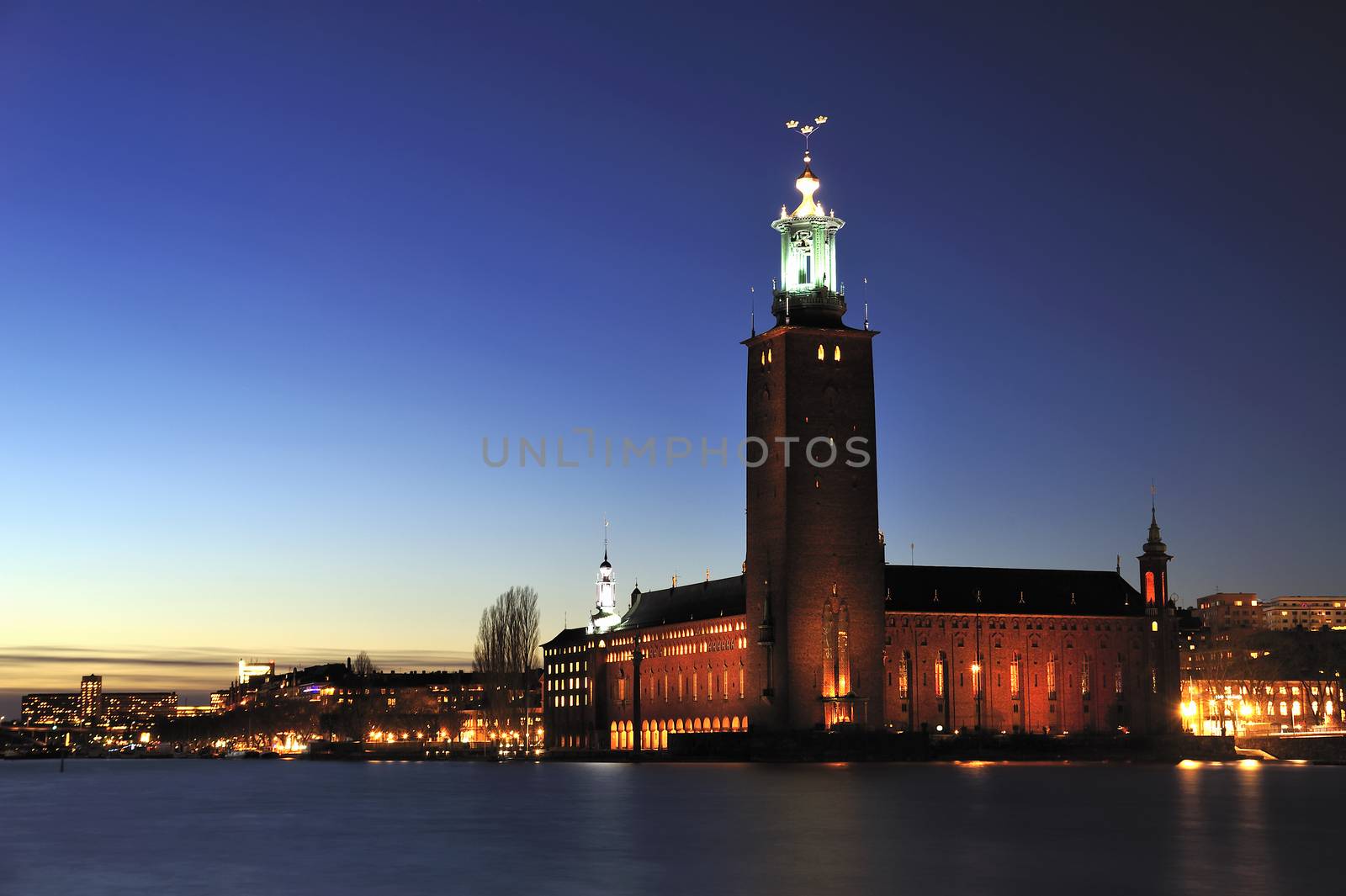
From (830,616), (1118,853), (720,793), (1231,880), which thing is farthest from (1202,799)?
(830,616)

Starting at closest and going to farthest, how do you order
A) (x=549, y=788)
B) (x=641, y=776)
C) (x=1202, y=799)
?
1. (x=1202, y=799)
2. (x=549, y=788)
3. (x=641, y=776)

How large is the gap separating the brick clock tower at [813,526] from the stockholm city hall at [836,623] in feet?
0.30

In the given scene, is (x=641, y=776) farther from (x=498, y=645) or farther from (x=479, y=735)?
(x=479, y=735)

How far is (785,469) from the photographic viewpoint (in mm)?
89375

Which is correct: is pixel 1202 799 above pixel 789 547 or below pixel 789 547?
below

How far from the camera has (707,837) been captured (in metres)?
35.0

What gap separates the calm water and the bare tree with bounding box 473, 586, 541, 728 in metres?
36.0

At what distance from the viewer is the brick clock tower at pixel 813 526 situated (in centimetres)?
8769

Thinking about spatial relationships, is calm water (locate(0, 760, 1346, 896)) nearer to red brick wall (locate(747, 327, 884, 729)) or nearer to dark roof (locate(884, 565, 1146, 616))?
red brick wall (locate(747, 327, 884, 729))

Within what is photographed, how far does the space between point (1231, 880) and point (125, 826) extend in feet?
92.4

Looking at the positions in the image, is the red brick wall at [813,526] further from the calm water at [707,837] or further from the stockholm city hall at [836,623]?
the calm water at [707,837]

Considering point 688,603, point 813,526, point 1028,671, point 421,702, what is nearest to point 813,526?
point 813,526

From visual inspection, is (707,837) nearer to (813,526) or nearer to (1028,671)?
(813,526)

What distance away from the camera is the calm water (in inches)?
1060
